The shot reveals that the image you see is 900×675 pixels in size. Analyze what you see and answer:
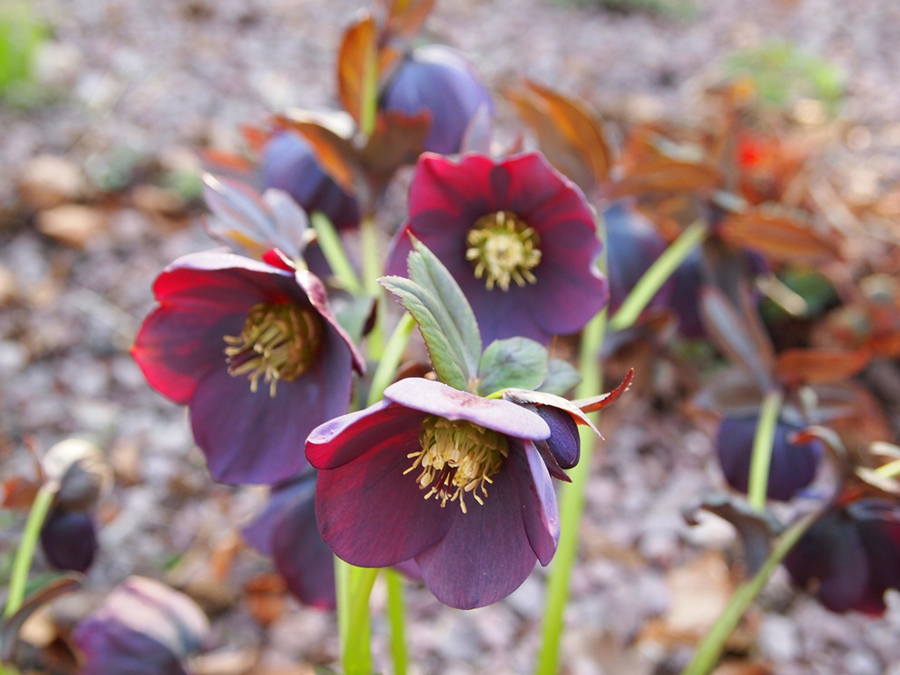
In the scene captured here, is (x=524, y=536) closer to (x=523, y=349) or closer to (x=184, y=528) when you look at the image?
(x=523, y=349)

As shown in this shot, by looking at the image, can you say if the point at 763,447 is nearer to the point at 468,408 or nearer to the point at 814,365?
the point at 814,365

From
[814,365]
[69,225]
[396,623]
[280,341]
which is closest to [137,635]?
[396,623]

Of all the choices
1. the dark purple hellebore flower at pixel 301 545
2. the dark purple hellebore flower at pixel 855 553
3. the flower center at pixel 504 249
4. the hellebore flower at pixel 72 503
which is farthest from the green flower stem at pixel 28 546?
the dark purple hellebore flower at pixel 855 553

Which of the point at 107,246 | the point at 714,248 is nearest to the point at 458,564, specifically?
the point at 714,248

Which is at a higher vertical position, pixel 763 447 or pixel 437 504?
pixel 437 504

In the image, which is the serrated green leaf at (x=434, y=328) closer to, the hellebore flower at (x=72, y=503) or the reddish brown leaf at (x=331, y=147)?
the reddish brown leaf at (x=331, y=147)

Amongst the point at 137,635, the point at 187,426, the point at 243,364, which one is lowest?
the point at 187,426

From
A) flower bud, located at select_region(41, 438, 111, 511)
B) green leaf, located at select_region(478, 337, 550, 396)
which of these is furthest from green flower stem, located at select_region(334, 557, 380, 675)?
flower bud, located at select_region(41, 438, 111, 511)
